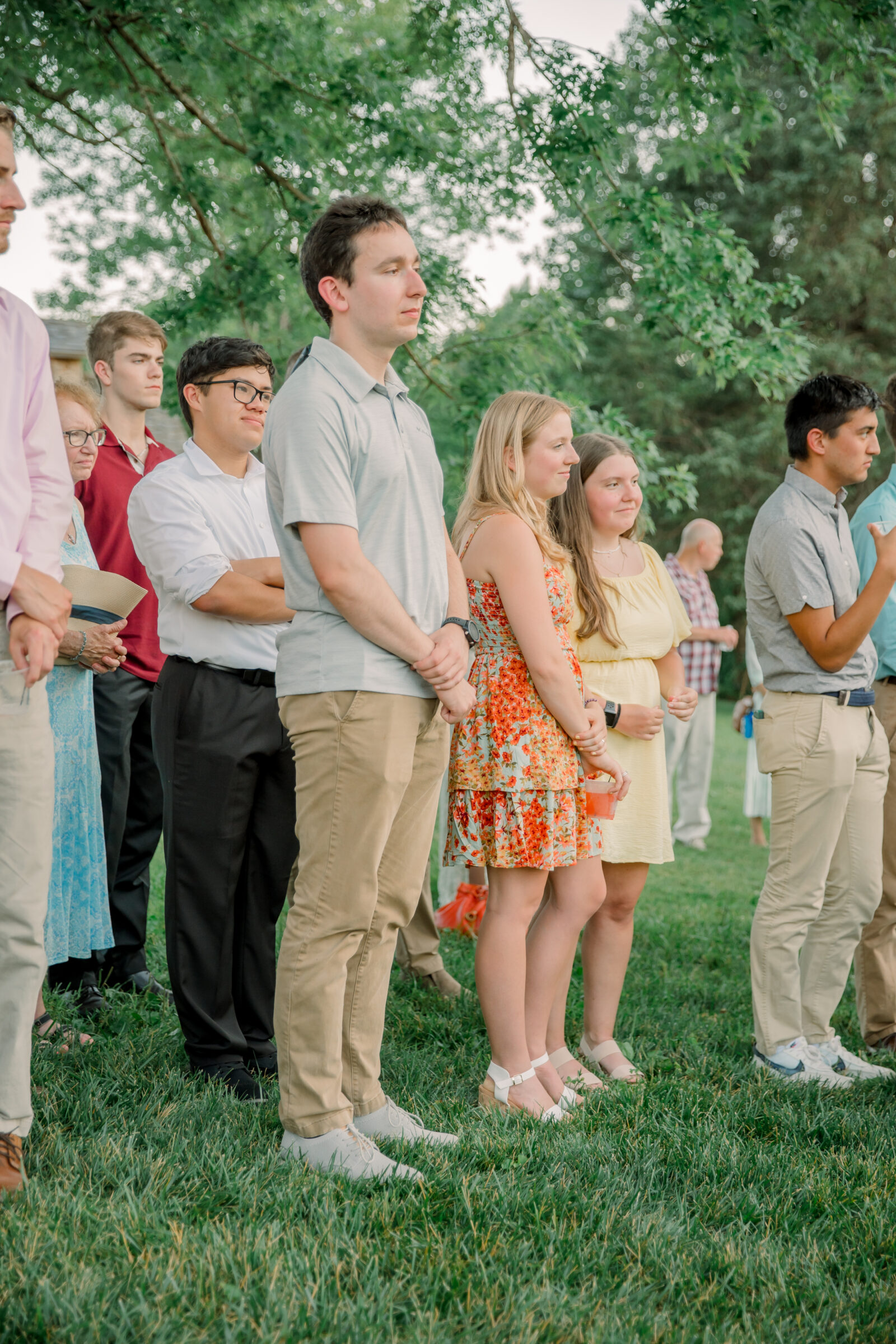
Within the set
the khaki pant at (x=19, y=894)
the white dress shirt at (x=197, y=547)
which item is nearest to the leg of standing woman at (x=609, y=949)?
the white dress shirt at (x=197, y=547)

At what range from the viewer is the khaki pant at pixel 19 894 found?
261cm

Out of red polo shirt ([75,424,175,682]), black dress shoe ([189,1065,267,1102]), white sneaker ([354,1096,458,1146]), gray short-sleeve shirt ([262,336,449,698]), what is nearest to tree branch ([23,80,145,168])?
red polo shirt ([75,424,175,682])

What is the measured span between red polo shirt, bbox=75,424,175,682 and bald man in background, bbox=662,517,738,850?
5793mm

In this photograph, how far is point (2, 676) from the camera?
2625 millimetres

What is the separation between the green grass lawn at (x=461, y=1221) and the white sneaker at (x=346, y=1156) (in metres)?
0.05

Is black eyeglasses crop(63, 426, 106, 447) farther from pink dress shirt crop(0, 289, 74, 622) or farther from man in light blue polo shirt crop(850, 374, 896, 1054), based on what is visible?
man in light blue polo shirt crop(850, 374, 896, 1054)

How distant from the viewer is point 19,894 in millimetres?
2615

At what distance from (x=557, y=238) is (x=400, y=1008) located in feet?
92.5

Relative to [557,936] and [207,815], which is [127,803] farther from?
[557,936]

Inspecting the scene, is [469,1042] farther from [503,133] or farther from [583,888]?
[503,133]

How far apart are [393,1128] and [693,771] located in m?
7.19

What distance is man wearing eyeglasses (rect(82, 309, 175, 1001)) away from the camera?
468 cm

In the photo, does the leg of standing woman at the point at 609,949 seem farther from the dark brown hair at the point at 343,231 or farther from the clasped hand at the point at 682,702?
the dark brown hair at the point at 343,231

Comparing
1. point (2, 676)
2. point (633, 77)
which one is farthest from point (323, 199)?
point (2, 676)
